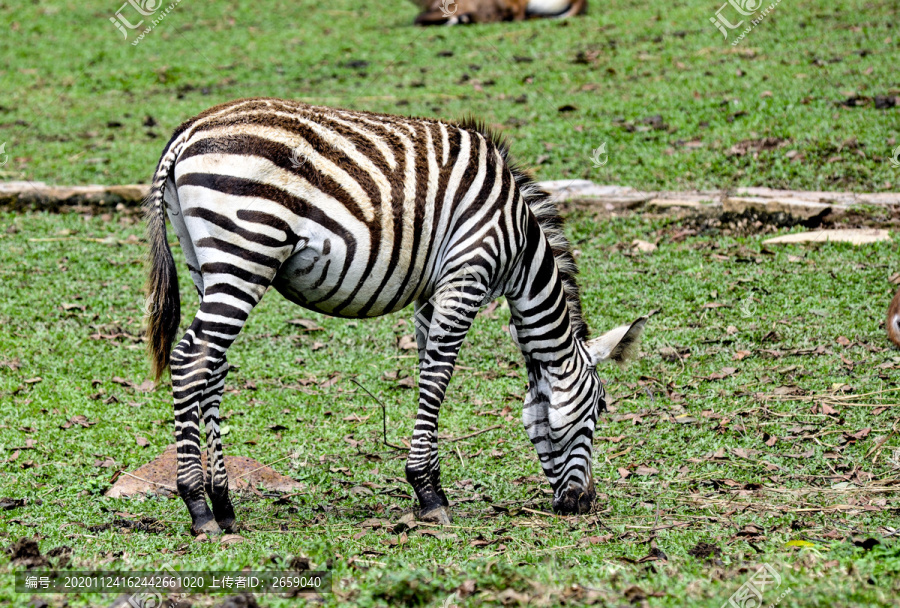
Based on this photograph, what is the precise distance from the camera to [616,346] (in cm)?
650

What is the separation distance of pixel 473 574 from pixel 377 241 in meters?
2.23

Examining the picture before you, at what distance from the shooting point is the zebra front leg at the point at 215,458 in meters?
5.62

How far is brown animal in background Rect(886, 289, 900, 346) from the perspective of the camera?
27.2ft

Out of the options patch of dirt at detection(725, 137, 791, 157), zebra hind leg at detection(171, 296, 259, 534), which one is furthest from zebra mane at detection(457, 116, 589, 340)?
patch of dirt at detection(725, 137, 791, 157)

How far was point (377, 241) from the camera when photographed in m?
5.54

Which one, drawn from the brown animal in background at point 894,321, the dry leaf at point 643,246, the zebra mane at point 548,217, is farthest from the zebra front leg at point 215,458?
the dry leaf at point 643,246

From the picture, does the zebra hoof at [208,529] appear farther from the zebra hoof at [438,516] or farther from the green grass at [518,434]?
the zebra hoof at [438,516]

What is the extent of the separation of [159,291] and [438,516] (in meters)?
2.39

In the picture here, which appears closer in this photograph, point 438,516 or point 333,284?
point 333,284

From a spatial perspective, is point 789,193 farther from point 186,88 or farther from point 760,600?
point 186,88

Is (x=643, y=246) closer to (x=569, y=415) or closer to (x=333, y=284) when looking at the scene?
A: (x=569, y=415)

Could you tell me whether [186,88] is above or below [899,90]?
below

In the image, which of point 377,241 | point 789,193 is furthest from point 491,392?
point 789,193

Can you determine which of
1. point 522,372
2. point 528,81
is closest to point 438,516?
point 522,372
